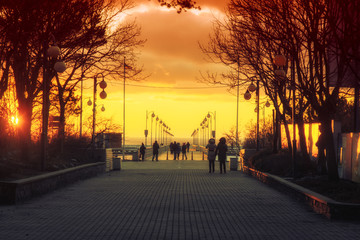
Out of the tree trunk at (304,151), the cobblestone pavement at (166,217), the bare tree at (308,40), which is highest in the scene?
the bare tree at (308,40)

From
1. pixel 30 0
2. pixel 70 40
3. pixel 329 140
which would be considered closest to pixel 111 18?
Result: pixel 70 40

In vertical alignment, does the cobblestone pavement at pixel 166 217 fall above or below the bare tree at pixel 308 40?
below

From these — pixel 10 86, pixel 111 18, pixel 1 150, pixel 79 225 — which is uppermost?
pixel 111 18

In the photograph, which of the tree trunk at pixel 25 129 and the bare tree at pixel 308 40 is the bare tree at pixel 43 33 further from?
the bare tree at pixel 308 40

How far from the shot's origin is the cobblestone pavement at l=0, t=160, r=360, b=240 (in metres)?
10.7

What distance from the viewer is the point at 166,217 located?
12859 mm

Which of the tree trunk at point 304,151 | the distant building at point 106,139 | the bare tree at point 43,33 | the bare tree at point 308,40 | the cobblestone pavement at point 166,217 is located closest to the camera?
the cobblestone pavement at point 166,217

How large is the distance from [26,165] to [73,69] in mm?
9733

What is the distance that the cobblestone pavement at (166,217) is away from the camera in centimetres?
1072

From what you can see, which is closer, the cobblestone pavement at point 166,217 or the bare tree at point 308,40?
the cobblestone pavement at point 166,217

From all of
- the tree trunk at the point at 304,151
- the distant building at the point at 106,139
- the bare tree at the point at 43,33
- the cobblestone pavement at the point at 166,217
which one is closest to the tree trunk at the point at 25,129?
the bare tree at the point at 43,33

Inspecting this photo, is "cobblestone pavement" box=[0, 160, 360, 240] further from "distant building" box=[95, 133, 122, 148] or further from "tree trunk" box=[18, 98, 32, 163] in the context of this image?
"distant building" box=[95, 133, 122, 148]

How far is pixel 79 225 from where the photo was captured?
11641 millimetres

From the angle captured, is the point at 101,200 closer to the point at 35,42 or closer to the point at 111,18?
the point at 35,42
